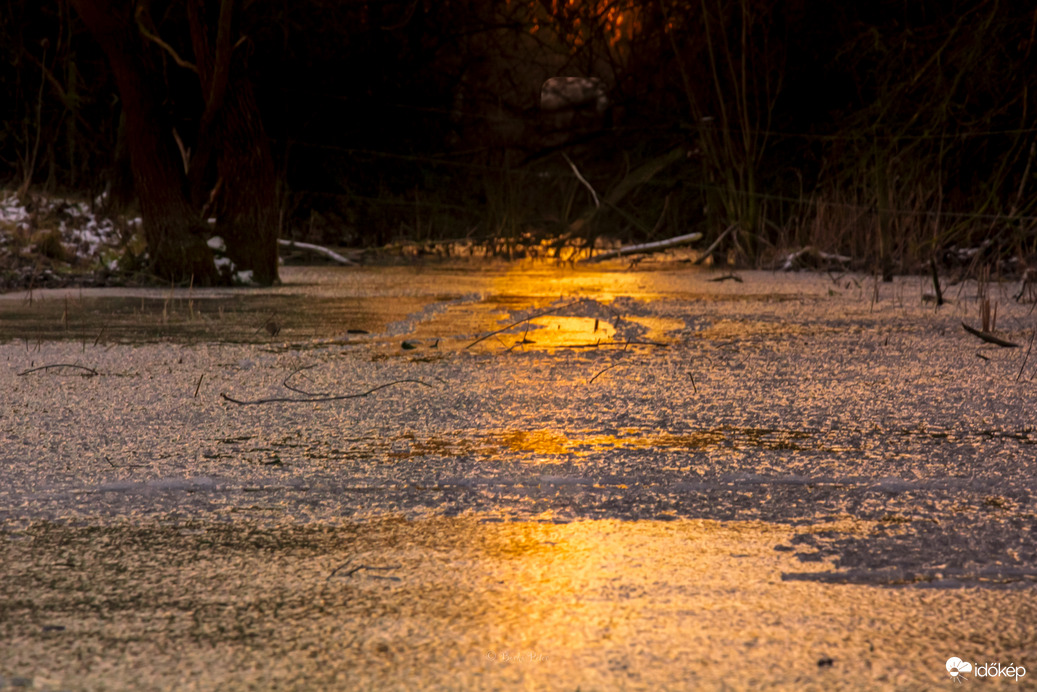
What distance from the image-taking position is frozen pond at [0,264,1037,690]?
69.3 inches

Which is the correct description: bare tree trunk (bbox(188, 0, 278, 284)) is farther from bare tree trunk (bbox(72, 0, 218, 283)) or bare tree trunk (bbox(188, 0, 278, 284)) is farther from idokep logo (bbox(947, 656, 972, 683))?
idokep logo (bbox(947, 656, 972, 683))

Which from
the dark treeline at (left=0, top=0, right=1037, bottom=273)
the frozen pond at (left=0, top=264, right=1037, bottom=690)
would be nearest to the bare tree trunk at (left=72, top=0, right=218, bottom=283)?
the dark treeline at (left=0, top=0, right=1037, bottom=273)

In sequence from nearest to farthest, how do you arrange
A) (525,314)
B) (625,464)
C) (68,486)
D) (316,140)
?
(68,486), (625,464), (525,314), (316,140)

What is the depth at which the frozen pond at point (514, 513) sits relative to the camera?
1760 millimetres

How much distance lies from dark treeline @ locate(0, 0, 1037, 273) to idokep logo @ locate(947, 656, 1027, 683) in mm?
7463

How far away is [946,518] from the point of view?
2488 mm

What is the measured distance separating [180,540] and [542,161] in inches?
518

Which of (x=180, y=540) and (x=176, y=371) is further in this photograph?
(x=176, y=371)

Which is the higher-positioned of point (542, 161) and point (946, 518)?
point (542, 161)

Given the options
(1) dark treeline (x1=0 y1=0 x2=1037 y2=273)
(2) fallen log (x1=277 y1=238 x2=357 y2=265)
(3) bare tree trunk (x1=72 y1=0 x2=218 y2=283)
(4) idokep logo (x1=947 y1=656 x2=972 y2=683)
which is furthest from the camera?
(2) fallen log (x1=277 y1=238 x2=357 y2=265)

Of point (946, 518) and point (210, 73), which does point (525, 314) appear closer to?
point (210, 73)

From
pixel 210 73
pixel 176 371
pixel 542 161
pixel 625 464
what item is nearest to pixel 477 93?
pixel 542 161

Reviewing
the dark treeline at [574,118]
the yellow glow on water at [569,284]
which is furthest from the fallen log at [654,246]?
the yellow glow on water at [569,284]

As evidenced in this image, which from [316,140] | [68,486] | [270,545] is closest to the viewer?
[270,545]
